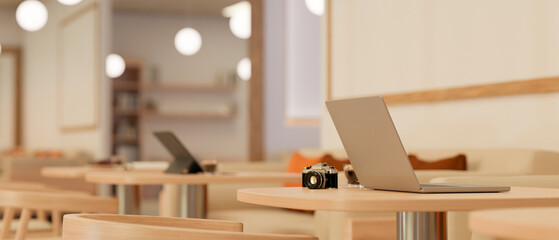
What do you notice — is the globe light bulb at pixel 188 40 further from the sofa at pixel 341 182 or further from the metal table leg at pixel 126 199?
the metal table leg at pixel 126 199

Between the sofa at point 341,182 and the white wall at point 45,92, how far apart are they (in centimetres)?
503

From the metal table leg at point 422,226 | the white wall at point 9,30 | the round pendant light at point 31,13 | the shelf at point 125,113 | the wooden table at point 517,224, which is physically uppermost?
the white wall at point 9,30

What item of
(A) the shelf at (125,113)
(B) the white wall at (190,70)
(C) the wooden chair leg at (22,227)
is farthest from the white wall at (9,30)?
(C) the wooden chair leg at (22,227)

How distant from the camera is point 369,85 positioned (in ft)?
16.4

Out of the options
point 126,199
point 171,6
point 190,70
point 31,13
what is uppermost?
point 171,6

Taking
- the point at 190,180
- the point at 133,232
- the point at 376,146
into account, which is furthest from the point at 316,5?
the point at 133,232

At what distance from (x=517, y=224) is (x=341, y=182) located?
184cm

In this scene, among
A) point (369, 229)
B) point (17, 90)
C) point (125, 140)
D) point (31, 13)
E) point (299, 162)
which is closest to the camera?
point (369, 229)

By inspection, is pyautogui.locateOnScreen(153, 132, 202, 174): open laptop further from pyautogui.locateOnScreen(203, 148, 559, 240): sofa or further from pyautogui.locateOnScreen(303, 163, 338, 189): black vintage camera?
pyautogui.locateOnScreen(303, 163, 338, 189): black vintage camera

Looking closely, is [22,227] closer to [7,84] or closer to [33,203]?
[33,203]

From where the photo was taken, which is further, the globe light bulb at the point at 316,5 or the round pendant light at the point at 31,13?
the round pendant light at the point at 31,13

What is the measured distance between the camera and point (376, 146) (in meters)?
1.98

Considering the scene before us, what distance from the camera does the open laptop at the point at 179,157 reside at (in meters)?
3.53

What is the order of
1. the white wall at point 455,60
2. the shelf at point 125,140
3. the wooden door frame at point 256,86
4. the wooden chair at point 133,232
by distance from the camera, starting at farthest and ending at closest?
the shelf at point 125,140, the wooden door frame at point 256,86, the white wall at point 455,60, the wooden chair at point 133,232
